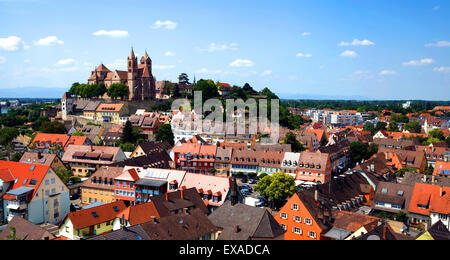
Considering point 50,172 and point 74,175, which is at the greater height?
point 50,172

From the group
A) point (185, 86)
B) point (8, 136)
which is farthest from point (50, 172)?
point (185, 86)

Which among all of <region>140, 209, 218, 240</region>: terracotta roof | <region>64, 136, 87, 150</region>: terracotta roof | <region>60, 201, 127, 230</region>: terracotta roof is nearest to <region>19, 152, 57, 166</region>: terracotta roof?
<region>64, 136, 87, 150</region>: terracotta roof

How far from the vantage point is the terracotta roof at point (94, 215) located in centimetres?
3444

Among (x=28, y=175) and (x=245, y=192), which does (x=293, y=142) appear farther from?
(x=28, y=175)

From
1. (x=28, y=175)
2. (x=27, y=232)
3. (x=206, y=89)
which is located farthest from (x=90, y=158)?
(x=206, y=89)

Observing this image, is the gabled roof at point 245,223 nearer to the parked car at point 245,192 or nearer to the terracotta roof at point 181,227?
the terracotta roof at point 181,227

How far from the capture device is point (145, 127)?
9775 centimetres

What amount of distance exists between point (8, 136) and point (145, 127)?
3320 centimetres

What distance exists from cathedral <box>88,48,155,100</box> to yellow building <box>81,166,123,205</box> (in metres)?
70.8

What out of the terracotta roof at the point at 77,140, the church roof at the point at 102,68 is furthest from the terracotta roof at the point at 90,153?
the church roof at the point at 102,68

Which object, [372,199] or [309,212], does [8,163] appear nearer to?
[309,212]

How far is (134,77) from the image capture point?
388ft

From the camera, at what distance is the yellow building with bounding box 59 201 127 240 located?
34.1m

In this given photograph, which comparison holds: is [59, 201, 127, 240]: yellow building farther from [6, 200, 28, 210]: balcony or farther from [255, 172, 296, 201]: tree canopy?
[255, 172, 296, 201]: tree canopy
